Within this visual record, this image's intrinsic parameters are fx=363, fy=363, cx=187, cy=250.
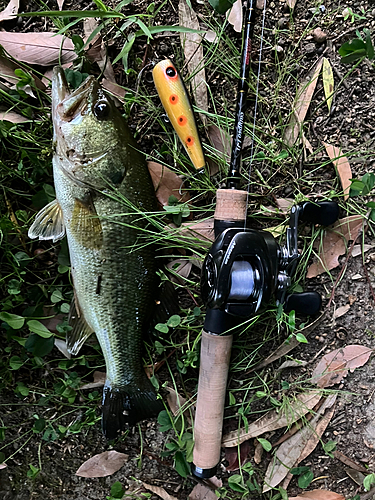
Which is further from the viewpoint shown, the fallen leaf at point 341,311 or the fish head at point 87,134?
the fallen leaf at point 341,311

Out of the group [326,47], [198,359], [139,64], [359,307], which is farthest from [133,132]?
[359,307]

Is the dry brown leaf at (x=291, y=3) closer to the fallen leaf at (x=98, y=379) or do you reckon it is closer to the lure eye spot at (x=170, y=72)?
the lure eye spot at (x=170, y=72)

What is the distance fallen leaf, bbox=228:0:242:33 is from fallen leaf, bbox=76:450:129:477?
193 centimetres

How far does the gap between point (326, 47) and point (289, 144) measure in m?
0.42

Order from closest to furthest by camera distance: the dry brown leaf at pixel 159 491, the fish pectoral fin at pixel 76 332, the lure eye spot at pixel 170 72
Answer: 1. the lure eye spot at pixel 170 72
2. the fish pectoral fin at pixel 76 332
3. the dry brown leaf at pixel 159 491

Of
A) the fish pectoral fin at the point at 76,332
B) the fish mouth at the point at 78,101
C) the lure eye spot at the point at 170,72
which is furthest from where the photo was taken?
the fish pectoral fin at the point at 76,332

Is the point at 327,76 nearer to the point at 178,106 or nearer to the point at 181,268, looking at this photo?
the point at 178,106

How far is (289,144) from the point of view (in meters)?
1.53

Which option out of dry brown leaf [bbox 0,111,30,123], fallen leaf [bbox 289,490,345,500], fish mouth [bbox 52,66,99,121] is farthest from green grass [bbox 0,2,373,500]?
fish mouth [bbox 52,66,99,121]

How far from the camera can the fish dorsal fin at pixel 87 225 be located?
4.44 feet

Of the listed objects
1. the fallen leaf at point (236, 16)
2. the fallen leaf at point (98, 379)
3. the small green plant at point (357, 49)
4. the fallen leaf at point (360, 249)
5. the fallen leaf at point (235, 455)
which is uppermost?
the fallen leaf at point (236, 16)

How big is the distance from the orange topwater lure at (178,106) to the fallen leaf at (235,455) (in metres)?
1.22

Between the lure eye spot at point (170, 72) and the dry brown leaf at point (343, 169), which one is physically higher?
the lure eye spot at point (170, 72)

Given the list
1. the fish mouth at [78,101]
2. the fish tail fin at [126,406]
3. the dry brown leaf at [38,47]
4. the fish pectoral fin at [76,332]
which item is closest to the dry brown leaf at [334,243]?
the fish tail fin at [126,406]
